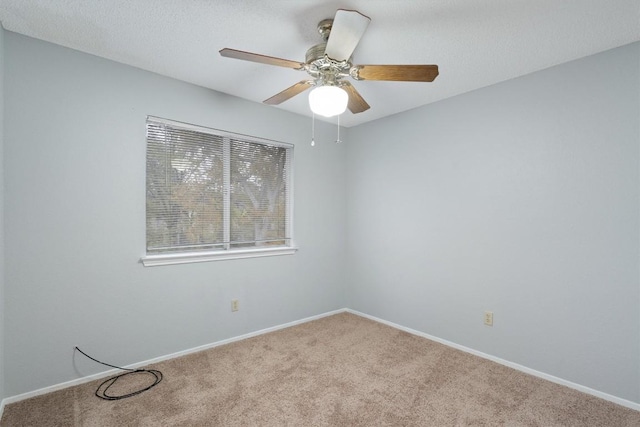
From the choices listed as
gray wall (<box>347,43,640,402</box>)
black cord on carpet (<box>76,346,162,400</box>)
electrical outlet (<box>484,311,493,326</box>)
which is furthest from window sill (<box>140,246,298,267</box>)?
electrical outlet (<box>484,311,493,326</box>)

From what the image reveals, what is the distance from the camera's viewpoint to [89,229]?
226 cm

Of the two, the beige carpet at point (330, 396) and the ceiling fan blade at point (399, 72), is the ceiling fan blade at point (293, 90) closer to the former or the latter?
the ceiling fan blade at point (399, 72)

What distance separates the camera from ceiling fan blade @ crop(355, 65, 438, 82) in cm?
168

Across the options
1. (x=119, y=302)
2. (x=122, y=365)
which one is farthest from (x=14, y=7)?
(x=122, y=365)

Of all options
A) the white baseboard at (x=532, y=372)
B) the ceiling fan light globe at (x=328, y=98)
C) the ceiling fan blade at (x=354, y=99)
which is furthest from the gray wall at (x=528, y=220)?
the ceiling fan light globe at (x=328, y=98)

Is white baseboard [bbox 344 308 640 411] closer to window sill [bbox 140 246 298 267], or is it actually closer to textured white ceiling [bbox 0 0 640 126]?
window sill [bbox 140 246 298 267]

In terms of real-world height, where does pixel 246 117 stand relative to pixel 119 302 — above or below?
above

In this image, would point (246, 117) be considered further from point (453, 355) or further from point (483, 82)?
point (453, 355)

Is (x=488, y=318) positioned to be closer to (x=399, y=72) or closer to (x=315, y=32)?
(x=399, y=72)

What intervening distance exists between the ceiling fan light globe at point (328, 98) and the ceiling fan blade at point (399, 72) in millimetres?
181

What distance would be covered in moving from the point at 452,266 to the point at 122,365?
116 inches

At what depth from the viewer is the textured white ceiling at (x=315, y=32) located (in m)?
1.70

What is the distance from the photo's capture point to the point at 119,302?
7.80 ft

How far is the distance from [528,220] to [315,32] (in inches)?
84.4
